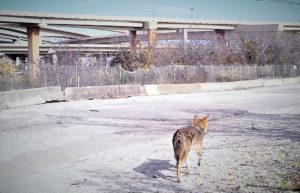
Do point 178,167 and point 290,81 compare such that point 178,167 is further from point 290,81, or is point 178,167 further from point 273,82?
point 290,81

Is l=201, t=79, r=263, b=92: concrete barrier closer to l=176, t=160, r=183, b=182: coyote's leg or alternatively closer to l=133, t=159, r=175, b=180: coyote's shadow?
l=133, t=159, r=175, b=180: coyote's shadow

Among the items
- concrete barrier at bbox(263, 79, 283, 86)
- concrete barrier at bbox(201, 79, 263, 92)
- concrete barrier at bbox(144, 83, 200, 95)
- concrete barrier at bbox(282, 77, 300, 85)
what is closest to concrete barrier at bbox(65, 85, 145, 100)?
concrete barrier at bbox(144, 83, 200, 95)

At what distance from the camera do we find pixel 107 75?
28.1 meters

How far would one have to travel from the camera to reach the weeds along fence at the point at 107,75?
2366 centimetres

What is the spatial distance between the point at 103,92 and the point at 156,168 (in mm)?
16947

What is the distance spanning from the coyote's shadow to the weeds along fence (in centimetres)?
1548

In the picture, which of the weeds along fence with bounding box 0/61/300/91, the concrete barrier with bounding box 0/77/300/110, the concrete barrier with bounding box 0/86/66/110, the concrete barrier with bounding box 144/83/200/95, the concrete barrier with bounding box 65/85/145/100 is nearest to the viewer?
the concrete barrier with bounding box 0/86/66/110

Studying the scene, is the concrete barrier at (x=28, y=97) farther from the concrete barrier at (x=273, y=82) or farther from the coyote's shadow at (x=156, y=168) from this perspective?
the concrete barrier at (x=273, y=82)

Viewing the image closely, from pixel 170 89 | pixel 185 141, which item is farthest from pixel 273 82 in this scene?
pixel 185 141

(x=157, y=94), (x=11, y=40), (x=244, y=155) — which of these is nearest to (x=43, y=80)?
(x=157, y=94)

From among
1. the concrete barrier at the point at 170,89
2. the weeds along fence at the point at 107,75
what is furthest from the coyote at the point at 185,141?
the concrete barrier at the point at 170,89

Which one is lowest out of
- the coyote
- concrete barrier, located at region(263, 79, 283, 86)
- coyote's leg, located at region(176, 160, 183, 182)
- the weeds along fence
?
coyote's leg, located at region(176, 160, 183, 182)

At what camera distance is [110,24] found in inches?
2416

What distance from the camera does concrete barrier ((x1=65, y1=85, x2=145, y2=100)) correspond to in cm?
2277
